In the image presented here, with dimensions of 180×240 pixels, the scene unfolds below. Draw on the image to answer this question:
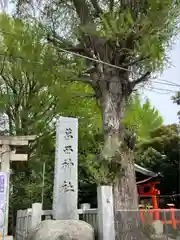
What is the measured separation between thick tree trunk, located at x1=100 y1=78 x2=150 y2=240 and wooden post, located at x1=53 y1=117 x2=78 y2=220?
0.86 m

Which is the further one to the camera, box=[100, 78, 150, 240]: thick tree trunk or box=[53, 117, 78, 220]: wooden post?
box=[53, 117, 78, 220]: wooden post

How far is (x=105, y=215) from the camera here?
6004 millimetres

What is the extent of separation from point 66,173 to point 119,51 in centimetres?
374

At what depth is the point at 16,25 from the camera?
10430mm

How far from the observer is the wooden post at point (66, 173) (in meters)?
6.60

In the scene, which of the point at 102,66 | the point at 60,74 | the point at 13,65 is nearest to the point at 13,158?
the point at 60,74

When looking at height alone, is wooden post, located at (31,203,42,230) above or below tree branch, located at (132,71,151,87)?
below

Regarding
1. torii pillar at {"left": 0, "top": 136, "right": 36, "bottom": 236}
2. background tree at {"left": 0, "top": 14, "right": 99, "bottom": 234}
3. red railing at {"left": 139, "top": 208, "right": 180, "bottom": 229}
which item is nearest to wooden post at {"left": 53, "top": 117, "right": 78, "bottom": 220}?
torii pillar at {"left": 0, "top": 136, "right": 36, "bottom": 236}

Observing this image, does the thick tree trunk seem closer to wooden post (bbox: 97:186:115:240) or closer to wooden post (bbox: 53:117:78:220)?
wooden post (bbox: 97:186:115:240)

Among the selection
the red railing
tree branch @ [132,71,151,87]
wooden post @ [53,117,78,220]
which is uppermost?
tree branch @ [132,71,151,87]

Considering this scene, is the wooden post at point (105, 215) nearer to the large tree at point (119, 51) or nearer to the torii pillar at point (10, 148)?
the large tree at point (119, 51)

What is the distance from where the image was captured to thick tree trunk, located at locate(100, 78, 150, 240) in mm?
6090

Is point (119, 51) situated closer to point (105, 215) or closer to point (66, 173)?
point (66, 173)

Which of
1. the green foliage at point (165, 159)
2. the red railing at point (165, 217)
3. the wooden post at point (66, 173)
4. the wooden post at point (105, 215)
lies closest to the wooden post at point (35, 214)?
the wooden post at point (66, 173)
